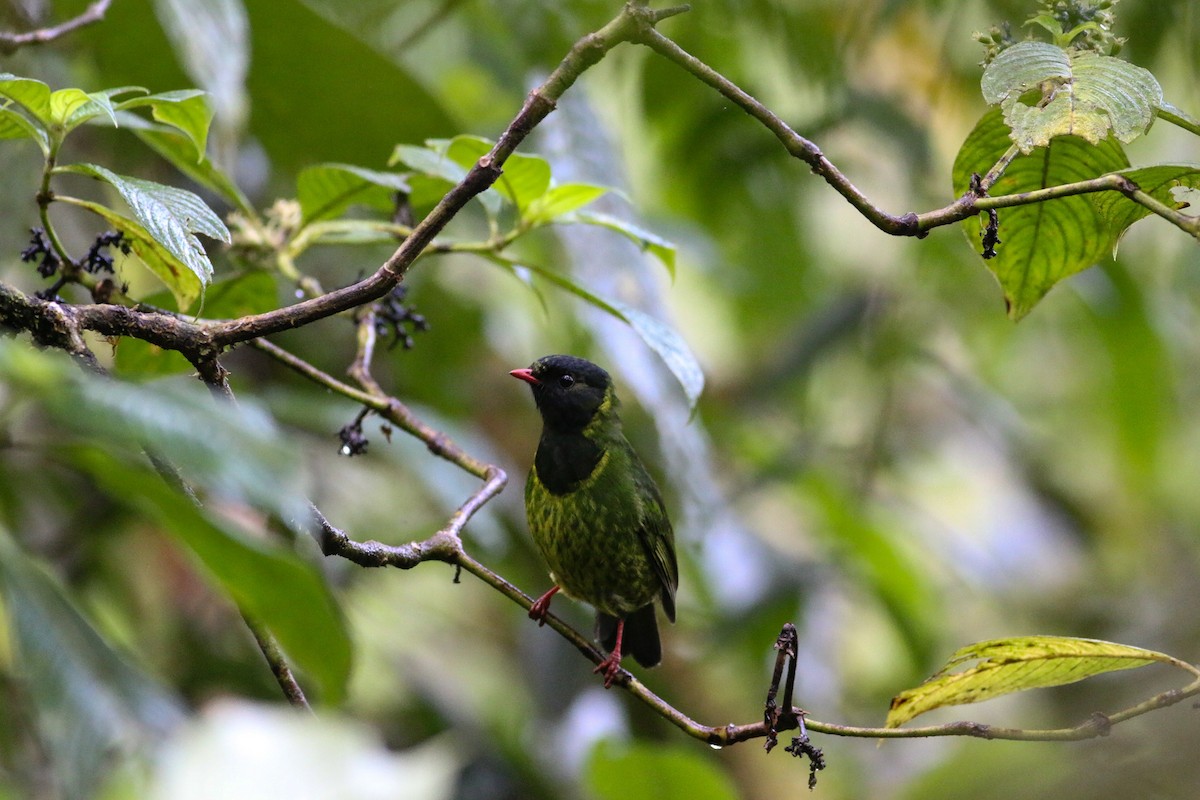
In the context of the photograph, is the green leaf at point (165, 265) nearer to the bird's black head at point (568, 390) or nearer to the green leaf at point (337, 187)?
the green leaf at point (337, 187)

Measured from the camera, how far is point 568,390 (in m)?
3.77

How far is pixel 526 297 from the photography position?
6.70m

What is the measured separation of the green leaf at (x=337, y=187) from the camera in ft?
8.01

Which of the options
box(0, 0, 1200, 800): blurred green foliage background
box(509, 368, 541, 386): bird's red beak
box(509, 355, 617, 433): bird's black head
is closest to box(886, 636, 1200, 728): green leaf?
box(0, 0, 1200, 800): blurred green foliage background

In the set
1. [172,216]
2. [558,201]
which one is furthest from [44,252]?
[558,201]

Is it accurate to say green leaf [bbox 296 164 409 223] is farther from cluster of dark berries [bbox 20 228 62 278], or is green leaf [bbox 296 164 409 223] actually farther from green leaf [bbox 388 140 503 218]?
cluster of dark berries [bbox 20 228 62 278]

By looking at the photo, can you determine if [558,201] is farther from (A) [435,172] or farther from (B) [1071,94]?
(B) [1071,94]

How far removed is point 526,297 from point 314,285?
4.07m

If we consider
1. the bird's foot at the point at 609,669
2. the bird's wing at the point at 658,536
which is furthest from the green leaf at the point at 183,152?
the bird's wing at the point at 658,536

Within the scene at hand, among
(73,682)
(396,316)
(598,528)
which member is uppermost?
(598,528)

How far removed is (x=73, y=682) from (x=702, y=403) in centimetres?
413

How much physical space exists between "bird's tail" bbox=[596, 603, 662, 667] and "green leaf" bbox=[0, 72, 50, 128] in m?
2.61

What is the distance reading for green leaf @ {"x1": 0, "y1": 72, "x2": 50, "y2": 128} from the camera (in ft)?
5.67

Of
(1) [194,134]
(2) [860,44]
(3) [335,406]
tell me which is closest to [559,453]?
(3) [335,406]
